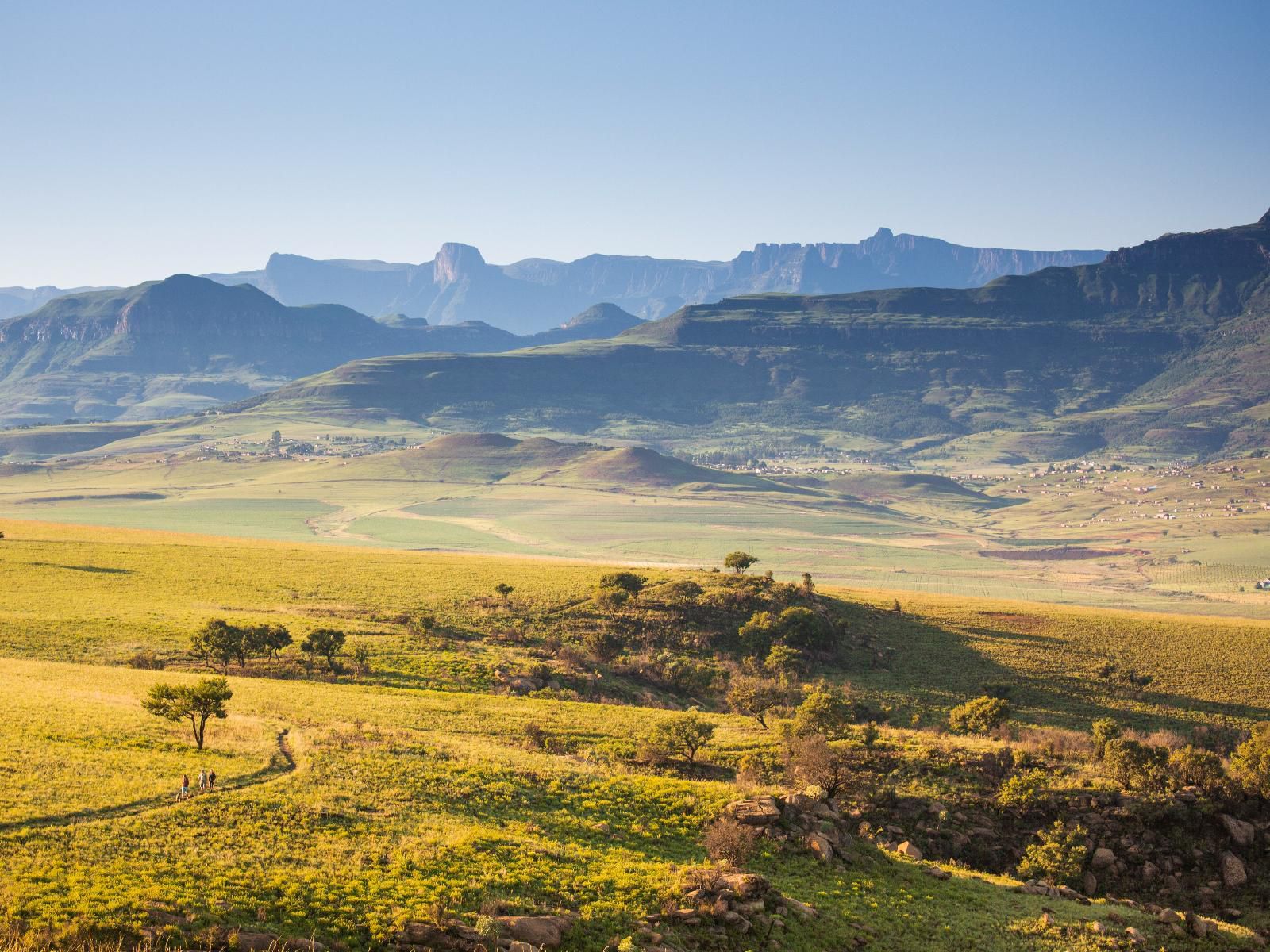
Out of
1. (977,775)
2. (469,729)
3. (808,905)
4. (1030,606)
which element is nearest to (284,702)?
(469,729)

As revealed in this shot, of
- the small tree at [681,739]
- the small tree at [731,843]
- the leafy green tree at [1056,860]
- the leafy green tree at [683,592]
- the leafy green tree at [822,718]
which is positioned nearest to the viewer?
the small tree at [731,843]

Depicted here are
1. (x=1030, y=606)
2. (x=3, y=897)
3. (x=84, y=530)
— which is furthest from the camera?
(x=84, y=530)

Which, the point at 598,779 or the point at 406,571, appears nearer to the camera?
the point at 598,779

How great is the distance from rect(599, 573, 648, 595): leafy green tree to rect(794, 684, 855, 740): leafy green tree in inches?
1319

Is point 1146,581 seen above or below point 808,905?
below

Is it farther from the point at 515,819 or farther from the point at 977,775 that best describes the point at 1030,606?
the point at 515,819

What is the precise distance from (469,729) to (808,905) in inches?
806

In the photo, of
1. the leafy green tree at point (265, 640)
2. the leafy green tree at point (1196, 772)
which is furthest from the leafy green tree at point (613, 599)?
the leafy green tree at point (1196, 772)

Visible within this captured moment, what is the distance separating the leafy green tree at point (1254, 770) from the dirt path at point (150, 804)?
129 ft

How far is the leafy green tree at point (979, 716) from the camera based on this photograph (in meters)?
51.0

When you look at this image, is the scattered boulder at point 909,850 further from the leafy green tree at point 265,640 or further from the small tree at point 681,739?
the leafy green tree at point 265,640

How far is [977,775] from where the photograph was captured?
4147 centimetres

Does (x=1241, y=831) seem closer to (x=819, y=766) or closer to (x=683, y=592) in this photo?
(x=819, y=766)

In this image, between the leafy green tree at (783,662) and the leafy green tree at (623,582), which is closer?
the leafy green tree at (783,662)
